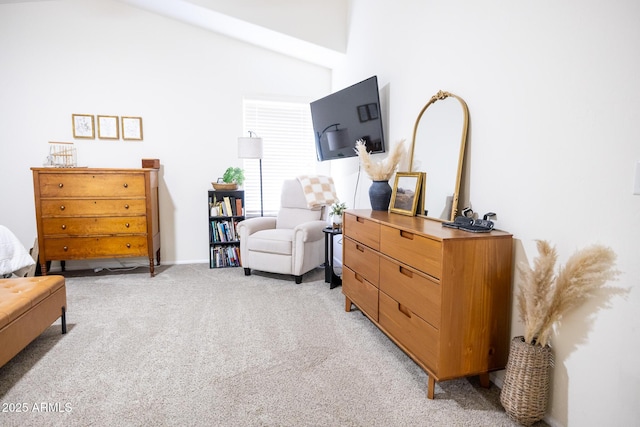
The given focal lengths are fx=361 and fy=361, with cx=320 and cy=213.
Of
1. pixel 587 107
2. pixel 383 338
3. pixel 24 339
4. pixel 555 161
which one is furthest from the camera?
pixel 383 338

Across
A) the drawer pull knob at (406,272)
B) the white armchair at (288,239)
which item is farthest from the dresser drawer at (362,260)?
the white armchair at (288,239)

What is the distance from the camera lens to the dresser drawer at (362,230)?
92.2 inches

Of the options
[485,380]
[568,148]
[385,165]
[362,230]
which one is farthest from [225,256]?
[568,148]

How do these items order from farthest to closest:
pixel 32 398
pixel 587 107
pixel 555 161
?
pixel 32 398 < pixel 555 161 < pixel 587 107

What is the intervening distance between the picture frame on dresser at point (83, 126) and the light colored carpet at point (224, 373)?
1.93 m

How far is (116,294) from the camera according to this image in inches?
130

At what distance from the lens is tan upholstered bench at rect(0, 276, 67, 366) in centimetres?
187

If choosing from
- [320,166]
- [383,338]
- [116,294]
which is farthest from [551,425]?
[320,166]

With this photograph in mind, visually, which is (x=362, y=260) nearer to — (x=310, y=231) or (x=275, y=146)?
(x=310, y=231)

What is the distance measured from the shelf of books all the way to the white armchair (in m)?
0.31

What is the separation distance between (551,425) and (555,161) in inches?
46.0

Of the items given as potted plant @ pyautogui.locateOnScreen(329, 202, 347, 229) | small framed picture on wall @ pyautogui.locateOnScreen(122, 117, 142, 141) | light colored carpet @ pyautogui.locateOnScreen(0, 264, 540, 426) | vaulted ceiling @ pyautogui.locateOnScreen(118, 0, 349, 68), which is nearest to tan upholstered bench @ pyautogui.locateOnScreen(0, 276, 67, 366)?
light colored carpet @ pyautogui.locateOnScreen(0, 264, 540, 426)

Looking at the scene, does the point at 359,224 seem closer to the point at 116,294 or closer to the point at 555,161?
the point at 555,161

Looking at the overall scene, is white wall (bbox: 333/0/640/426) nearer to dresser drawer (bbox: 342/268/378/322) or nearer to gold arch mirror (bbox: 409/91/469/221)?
gold arch mirror (bbox: 409/91/469/221)
